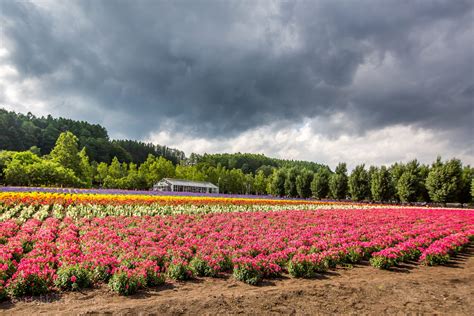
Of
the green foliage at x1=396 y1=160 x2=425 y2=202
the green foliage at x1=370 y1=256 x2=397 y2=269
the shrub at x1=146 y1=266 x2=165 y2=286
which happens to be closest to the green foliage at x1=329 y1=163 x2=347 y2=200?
the green foliage at x1=396 y1=160 x2=425 y2=202

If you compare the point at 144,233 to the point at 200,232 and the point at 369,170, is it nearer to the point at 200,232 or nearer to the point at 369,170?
the point at 200,232

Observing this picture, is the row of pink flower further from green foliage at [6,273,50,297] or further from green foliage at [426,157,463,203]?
green foliage at [426,157,463,203]

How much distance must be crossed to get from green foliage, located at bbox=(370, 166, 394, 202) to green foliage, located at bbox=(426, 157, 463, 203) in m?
5.33

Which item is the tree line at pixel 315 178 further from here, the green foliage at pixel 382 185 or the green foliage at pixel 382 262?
the green foliage at pixel 382 262

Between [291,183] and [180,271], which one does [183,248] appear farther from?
[291,183]

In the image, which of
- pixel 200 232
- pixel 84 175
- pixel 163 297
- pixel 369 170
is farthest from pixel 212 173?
pixel 163 297

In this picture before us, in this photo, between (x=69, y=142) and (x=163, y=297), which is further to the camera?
(x=69, y=142)

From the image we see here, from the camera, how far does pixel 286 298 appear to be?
616cm

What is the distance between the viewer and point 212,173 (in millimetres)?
85438

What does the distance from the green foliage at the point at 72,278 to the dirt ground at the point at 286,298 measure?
0.97 feet

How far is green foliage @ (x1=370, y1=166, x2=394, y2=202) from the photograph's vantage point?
44.7 meters

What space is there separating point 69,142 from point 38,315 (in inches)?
2149

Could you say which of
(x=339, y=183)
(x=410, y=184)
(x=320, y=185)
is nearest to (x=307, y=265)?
(x=410, y=184)

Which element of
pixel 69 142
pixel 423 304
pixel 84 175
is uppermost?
pixel 69 142
